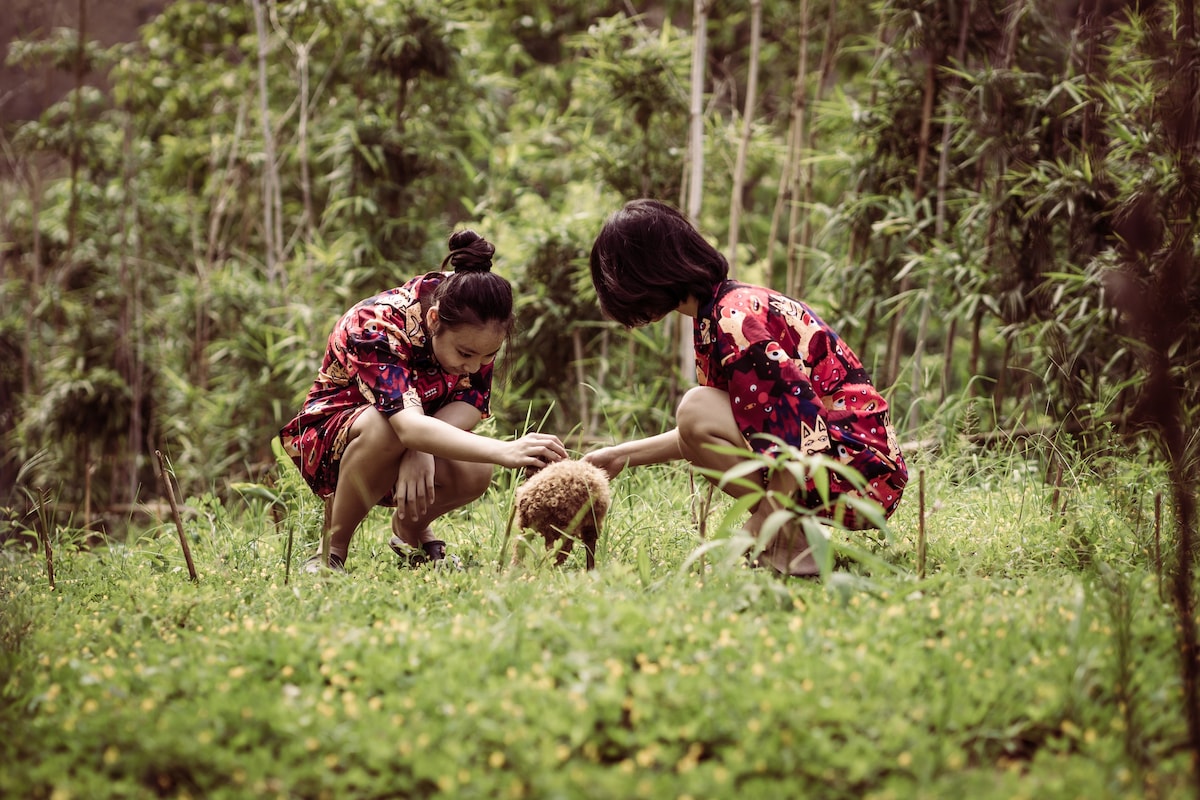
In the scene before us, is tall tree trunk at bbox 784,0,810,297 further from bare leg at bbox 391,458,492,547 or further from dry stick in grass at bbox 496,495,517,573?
dry stick in grass at bbox 496,495,517,573

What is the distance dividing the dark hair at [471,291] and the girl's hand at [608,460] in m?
0.42

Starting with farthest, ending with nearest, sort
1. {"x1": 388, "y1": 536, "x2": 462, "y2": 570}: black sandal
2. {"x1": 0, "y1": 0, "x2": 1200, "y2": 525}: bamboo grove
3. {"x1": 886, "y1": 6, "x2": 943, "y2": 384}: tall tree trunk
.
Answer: {"x1": 886, "y1": 6, "x2": 943, "y2": 384}: tall tree trunk < {"x1": 0, "y1": 0, "x2": 1200, "y2": 525}: bamboo grove < {"x1": 388, "y1": 536, "x2": 462, "y2": 570}: black sandal

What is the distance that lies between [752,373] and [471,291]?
0.74 m

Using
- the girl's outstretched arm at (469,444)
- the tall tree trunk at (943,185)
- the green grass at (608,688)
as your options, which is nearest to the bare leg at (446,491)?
the girl's outstretched arm at (469,444)

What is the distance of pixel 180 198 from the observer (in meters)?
7.26

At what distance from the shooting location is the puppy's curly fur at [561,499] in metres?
2.22

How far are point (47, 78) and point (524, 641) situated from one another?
6656mm

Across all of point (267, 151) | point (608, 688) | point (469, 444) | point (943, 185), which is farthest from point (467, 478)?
point (267, 151)

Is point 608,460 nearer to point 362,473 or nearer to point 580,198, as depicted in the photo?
point 362,473

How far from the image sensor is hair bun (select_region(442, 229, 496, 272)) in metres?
2.52

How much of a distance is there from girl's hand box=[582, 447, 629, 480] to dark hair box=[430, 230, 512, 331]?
1.38ft

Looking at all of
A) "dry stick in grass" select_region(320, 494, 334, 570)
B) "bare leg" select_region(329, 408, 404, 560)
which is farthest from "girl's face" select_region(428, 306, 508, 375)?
"dry stick in grass" select_region(320, 494, 334, 570)

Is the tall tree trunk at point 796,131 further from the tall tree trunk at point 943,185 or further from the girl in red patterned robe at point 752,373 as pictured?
the girl in red patterned robe at point 752,373

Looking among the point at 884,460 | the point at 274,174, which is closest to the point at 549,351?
the point at 274,174
